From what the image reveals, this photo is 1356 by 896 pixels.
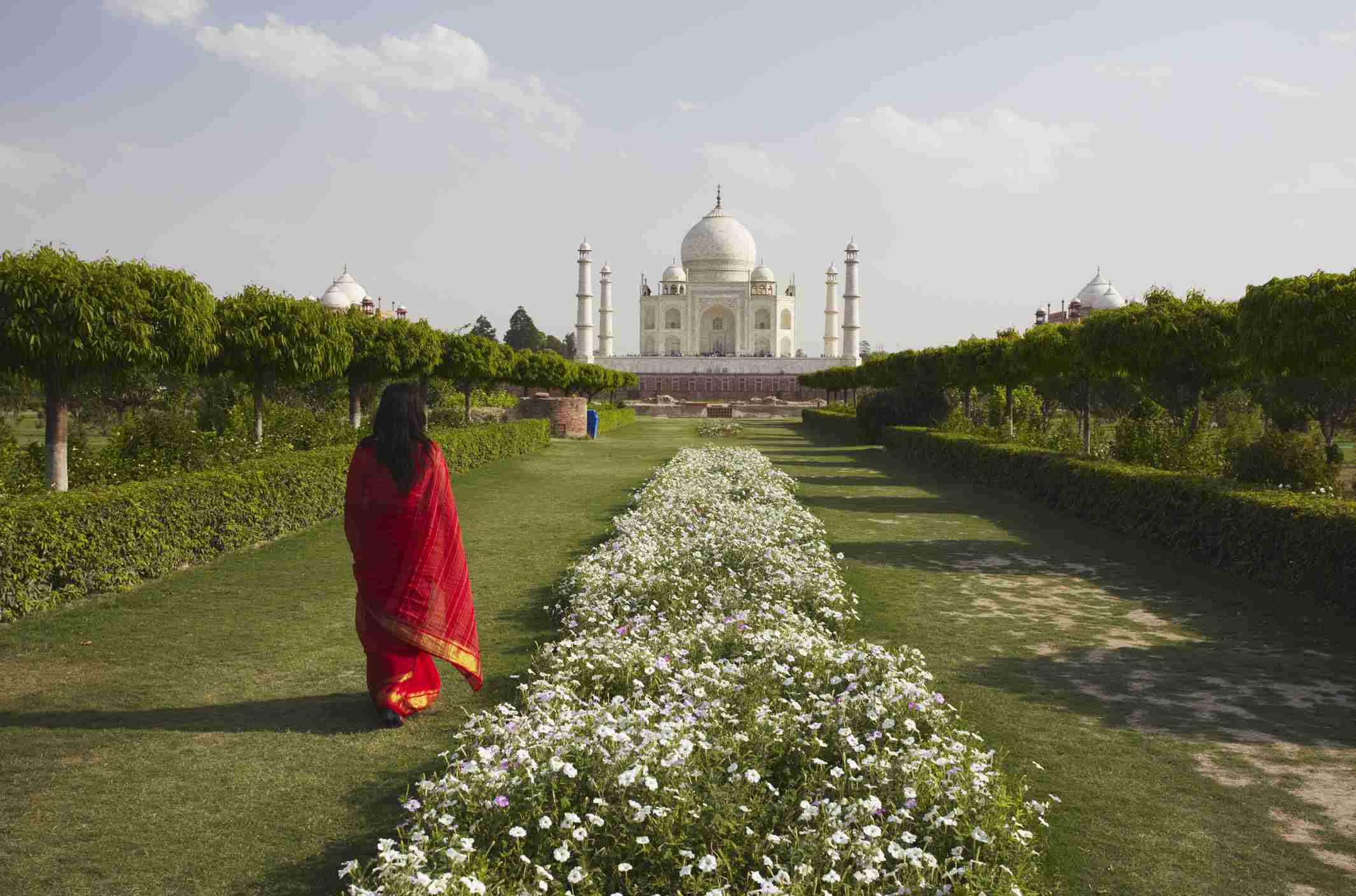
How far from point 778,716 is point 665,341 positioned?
8469cm

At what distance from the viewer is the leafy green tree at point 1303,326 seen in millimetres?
10070

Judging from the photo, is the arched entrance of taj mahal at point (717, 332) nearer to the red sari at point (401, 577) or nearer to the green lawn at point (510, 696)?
the green lawn at point (510, 696)

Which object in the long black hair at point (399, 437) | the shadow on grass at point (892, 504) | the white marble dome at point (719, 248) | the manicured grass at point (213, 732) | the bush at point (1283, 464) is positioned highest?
the white marble dome at point (719, 248)

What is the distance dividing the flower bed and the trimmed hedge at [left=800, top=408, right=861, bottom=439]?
24.2m

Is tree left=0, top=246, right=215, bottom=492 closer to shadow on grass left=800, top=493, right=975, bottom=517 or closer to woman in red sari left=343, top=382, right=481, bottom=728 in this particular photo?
woman in red sari left=343, top=382, right=481, bottom=728

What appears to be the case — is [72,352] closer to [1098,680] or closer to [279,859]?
[279,859]

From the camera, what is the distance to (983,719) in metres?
5.04

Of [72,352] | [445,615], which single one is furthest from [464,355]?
[445,615]

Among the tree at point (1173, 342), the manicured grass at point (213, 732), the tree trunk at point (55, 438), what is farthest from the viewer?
the tree at point (1173, 342)

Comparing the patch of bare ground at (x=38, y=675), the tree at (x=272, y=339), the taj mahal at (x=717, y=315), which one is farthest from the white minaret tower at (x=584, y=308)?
the patch of bare ground at (x=38, y=675)

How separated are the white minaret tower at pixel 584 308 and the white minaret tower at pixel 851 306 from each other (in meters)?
18.9

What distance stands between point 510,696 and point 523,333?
3942 inches

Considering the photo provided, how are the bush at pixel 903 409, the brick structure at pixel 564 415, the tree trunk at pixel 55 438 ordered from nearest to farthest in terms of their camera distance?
the tree trunk at pixel 55 438
the bush at pixel 903 409
the brick structure at pixel 564 415

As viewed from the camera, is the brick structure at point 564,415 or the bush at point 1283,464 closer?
the bush at point 1283,464
